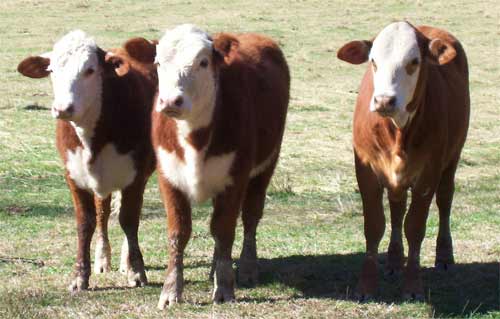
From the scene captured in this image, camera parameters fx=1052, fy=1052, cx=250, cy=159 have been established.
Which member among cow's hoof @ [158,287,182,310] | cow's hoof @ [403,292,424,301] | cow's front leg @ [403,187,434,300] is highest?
cow's front leg @ [403,187,434,300]

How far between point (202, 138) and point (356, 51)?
49.2 inches

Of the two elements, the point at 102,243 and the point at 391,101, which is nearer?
the point at 391,101

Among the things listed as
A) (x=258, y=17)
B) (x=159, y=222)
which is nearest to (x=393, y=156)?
(x=159, y=222)

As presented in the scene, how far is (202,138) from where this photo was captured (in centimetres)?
686

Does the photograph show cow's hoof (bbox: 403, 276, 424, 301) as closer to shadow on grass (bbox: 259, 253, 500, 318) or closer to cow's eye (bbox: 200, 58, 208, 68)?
shadow on grass (bbox: 259, 253, 500, 318)

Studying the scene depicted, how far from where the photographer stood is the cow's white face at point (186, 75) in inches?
257

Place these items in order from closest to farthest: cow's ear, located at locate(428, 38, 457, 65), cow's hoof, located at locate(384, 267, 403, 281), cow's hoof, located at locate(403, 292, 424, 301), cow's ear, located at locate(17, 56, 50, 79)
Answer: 1. cow's ear, located at locate(428, 38, 457, 65)
2. cow's hoof, located at locate(403, 292, 424, 301)
3. cow's ear, located at locate(17, 56, 50, 79)
4. cow's hoof, located at locate(384, 267, 403, 281)

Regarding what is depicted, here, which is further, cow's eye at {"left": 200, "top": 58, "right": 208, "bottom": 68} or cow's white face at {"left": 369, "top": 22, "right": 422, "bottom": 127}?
cow's eye at {"left": 200, "top": 58, "right": 208, "bottom": 68}

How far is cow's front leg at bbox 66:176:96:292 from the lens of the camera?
7.51m

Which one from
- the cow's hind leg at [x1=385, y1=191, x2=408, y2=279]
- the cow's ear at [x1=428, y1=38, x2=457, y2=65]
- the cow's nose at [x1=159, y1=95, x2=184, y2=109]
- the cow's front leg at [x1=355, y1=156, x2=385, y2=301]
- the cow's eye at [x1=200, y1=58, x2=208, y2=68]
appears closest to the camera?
the cow's nose at [x1=159, y1=95, x2=184, y2=109]

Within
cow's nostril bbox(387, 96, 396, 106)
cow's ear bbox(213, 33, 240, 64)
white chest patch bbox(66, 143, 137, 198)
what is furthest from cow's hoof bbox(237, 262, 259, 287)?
cow's nostril bbox(387, 96, 396, 106)

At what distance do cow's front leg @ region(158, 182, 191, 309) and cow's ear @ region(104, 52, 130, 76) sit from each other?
0.94 m

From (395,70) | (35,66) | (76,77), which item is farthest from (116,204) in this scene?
(395,70)

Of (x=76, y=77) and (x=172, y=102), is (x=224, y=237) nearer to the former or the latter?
(x=172, y=102)
